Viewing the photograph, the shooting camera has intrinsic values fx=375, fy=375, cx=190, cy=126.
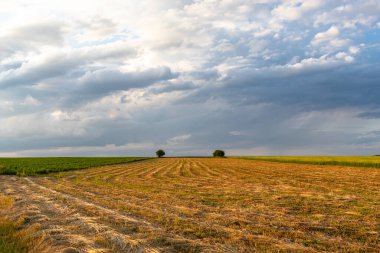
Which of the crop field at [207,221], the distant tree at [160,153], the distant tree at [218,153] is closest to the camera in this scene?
the crop field at [207,221]

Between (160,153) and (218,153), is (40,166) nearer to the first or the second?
(160,153)

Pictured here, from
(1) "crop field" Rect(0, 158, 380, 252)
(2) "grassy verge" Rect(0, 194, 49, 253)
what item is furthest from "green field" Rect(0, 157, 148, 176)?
(2) "grassy verge" Rect(0, 194, 49, 253)

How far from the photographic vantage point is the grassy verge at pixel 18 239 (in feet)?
28.4

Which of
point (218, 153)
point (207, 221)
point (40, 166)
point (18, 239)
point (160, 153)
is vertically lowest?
point (40, 166)

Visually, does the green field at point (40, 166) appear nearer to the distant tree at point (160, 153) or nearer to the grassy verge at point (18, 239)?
the grassy verge at point (18, 239)

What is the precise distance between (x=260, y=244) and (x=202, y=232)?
1717 millimetres

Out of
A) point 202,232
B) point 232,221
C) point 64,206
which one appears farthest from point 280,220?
point 64,206

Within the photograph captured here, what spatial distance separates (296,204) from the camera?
14.4 m

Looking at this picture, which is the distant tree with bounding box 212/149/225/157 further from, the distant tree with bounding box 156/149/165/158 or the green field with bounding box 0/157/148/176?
the green field with bounding box 0/157/148/176

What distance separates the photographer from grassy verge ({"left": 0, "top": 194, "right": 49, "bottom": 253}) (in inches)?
340

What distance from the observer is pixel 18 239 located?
9633 mm

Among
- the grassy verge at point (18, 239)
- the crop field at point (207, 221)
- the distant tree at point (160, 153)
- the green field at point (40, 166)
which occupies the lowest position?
the green field at point (40, 166)

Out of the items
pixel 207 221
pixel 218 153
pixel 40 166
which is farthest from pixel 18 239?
pixel 218 153

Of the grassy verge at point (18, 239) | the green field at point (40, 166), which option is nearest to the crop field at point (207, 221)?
the grassy verge at point (18, 239)
